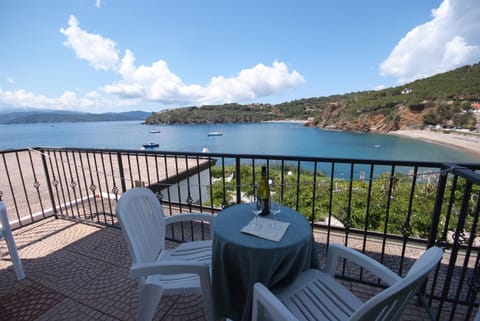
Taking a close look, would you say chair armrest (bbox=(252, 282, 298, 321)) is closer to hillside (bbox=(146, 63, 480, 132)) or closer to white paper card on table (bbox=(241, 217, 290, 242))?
white paper card on table (bbox=(241, 217, 290, 242))

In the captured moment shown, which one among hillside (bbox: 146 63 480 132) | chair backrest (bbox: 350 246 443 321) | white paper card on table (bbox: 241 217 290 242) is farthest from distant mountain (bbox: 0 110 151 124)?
chair backrest (bbox: 350 246 443 321)

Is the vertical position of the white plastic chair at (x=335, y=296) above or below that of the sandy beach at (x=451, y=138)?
above

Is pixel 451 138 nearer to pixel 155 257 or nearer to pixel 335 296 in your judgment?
pixel 335 296

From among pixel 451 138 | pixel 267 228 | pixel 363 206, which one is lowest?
pixel 451 138

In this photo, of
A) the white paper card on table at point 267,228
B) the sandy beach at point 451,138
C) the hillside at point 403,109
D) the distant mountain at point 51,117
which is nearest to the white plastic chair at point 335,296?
the white paper card on table at point 267,228

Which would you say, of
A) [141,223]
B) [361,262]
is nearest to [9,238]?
[141,223]

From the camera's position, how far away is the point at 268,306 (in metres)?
0.91

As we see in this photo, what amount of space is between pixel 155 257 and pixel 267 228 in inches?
36.6

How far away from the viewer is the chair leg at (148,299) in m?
1.31

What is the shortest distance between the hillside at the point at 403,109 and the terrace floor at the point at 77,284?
41586 mm

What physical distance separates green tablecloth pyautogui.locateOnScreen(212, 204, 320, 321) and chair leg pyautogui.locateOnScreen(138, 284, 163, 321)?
37cm

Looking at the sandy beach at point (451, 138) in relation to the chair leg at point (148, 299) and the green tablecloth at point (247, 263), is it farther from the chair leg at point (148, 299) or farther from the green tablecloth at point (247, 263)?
the chair leg at point (148, 299)

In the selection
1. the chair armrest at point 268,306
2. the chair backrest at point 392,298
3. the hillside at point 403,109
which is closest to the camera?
the chair backrest at point 392,298

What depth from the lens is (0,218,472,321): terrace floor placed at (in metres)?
1.70
